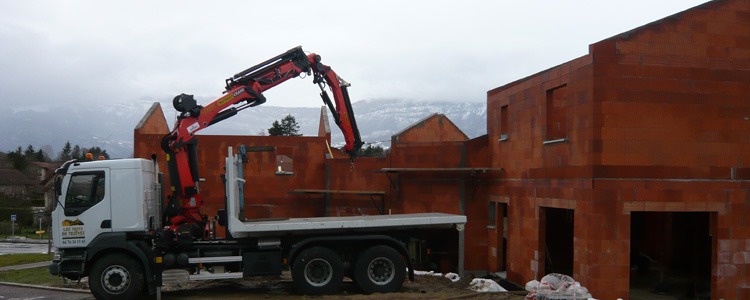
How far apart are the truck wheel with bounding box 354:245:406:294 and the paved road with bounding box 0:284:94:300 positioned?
5589mm

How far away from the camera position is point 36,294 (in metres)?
14.1

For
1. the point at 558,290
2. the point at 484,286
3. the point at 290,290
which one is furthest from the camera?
the point at 484,286

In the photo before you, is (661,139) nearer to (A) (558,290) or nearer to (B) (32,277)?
(A) (558,290)

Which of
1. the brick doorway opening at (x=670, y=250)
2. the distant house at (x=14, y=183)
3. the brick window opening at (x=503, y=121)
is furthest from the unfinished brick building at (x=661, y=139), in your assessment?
the distant house at (x=14, y=183)

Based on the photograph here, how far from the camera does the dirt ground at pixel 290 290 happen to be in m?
13.0

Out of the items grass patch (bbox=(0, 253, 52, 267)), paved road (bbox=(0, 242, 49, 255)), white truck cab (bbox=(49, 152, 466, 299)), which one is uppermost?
white truck cab (bbox=(49, 152, 466, 299))

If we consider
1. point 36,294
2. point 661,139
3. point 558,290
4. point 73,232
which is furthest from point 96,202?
point 661,139

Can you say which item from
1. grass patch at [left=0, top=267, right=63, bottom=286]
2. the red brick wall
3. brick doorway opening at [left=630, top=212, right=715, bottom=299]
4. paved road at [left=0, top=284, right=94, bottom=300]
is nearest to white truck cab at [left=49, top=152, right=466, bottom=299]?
paved road at [left=0, top=284, right=94, bottom=300]

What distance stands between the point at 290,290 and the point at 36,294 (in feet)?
18.0

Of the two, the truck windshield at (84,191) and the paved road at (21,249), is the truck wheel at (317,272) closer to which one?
the truck windshield at (84,191)

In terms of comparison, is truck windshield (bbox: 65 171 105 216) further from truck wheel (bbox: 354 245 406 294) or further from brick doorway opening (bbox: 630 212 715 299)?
brick doorway opening (bbox: 630 212 715 299)

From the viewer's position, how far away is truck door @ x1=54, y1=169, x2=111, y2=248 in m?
12.7

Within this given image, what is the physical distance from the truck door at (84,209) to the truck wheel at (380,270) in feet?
16.3

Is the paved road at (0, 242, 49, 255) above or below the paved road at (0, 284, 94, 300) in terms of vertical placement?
below
